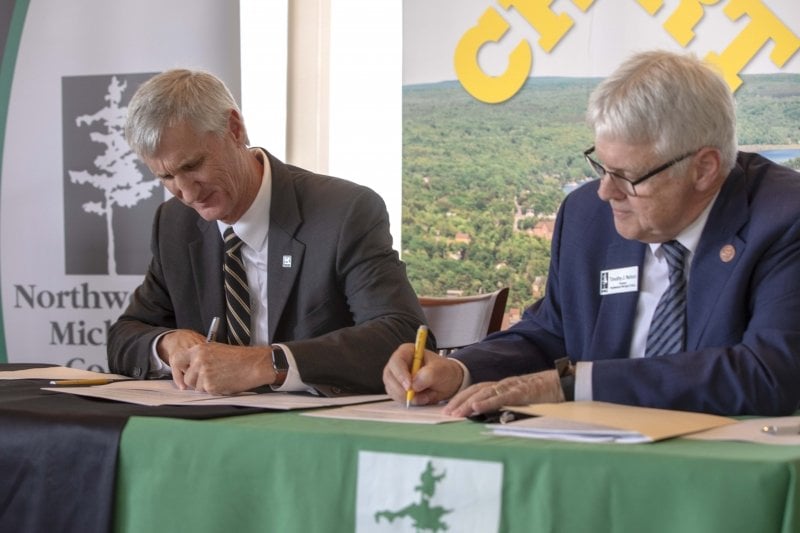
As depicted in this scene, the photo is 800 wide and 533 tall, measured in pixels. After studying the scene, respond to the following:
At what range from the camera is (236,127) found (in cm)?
286

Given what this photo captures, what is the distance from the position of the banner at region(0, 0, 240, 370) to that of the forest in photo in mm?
1599

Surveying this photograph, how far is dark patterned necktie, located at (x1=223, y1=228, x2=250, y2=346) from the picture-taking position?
111 inches

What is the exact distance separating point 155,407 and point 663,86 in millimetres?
1149

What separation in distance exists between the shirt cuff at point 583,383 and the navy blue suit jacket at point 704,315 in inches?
0.4

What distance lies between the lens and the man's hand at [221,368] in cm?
224

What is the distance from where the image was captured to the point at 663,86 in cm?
209

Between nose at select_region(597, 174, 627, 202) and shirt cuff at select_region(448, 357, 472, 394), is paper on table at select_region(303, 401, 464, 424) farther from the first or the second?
nose at select_region(597, 174, 627, 202)

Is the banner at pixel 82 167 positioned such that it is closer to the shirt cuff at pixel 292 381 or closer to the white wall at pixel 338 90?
the white wall at pixel 338 90

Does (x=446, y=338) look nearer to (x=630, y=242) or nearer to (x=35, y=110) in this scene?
(x=630, y=242)

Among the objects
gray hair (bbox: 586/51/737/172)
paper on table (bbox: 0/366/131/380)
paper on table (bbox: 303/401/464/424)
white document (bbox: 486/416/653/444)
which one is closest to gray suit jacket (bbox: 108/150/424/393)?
paper on table (bbox: 0/366/131/380)

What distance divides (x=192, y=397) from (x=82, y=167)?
2693 millimetres

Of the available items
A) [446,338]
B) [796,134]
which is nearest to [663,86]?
[446,338]

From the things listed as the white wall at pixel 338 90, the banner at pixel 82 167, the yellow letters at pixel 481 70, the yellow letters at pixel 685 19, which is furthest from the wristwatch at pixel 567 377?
the yellow letters at pixel 481 70

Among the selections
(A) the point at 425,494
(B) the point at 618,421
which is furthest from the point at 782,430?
(A) the point at 425,494
